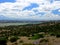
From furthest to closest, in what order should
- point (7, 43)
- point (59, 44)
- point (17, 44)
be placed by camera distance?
1. point (7, 43)
2. point (17, 44)
3. point (59, 44)

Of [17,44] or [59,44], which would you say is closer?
[59,44]

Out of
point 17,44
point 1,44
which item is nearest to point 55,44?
point 17,44

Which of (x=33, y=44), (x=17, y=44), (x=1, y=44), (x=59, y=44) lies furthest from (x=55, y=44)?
(x=1, y=44)

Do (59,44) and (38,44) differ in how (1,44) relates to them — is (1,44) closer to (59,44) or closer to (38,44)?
(38,44)

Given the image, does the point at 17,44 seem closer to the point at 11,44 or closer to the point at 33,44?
the point at 11,44

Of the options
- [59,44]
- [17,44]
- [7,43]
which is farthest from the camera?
[7,43]

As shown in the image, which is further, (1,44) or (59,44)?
(1,44)

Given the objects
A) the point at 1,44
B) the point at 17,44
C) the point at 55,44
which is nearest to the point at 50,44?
the point at 55,44

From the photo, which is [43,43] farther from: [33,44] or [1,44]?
[1,44]
